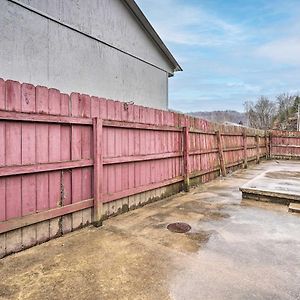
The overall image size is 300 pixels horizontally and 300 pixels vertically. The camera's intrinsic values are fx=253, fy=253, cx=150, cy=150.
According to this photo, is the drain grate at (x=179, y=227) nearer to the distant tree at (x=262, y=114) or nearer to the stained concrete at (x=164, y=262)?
the stained concrete at (x=164, y=262)

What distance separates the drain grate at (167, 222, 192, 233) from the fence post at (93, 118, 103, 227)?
98cm

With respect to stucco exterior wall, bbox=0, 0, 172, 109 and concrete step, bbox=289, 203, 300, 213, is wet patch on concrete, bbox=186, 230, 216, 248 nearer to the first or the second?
concrete step, bbox=289, 203, 300, 213

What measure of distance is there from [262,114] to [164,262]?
1910 inches

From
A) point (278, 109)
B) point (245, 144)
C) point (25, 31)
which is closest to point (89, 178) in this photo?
point (25, 31)

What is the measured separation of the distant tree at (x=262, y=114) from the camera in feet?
150

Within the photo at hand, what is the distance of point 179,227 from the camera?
3430mm

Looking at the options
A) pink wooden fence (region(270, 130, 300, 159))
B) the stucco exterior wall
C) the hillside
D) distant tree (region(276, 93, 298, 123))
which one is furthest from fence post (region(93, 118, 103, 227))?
the hillside

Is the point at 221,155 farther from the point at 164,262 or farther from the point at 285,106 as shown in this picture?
the point at 285,106

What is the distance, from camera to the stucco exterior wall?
4.44 metres

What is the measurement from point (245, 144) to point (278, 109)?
137 feet

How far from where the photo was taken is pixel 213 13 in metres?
15.0

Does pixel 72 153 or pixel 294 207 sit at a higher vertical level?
pixel 72 153

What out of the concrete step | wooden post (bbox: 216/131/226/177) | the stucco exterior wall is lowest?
the concrete step

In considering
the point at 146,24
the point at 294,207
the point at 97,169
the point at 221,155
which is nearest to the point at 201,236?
the point at 97,169
